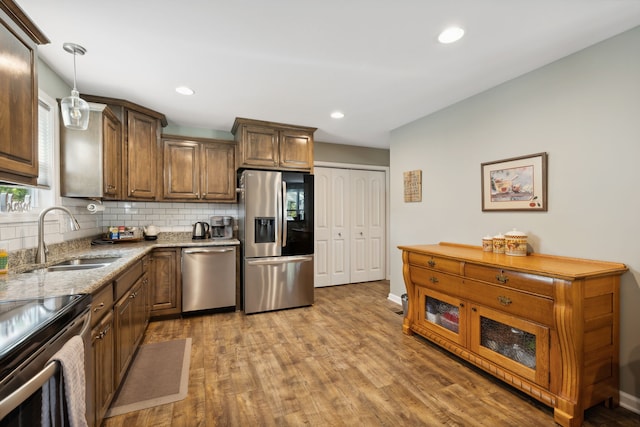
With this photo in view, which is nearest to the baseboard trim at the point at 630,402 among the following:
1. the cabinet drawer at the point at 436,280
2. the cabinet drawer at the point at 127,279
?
the cabinet drawer at the point at 436,280

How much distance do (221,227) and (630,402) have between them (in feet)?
13.5

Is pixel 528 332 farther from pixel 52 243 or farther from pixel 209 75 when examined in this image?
pixel 52 243

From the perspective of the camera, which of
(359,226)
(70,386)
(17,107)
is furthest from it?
(359,226)

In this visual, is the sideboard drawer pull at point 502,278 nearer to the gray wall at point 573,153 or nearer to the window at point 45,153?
the gray wall at point 573,153

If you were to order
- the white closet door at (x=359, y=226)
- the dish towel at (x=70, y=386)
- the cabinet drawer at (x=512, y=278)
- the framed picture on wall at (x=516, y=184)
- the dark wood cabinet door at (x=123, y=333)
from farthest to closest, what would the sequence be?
the white closet door at (x=359, y=226) < the framed picture on wall at (x=516, y=184) < the dark wood cabinet door at (x=123, y=333) < the cabinet drawer at (x=512, y=278) < the dish towel at (x=70, y=386)

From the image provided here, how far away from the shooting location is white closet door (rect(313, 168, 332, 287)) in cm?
479

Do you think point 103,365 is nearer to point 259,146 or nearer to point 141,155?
point 141,155

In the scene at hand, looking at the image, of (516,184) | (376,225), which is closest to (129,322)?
(516,184)

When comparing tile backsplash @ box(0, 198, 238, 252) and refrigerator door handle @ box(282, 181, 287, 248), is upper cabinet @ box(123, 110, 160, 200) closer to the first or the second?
tile backsplash @ box(0, 198, 238, 252)

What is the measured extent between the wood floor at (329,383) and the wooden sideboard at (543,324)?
0.49 ft

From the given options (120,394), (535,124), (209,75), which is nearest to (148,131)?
(209,75)

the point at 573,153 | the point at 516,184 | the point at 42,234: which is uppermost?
the point at 573,153

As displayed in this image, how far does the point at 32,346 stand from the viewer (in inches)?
35.1

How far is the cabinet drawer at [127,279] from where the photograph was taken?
6.15ft
